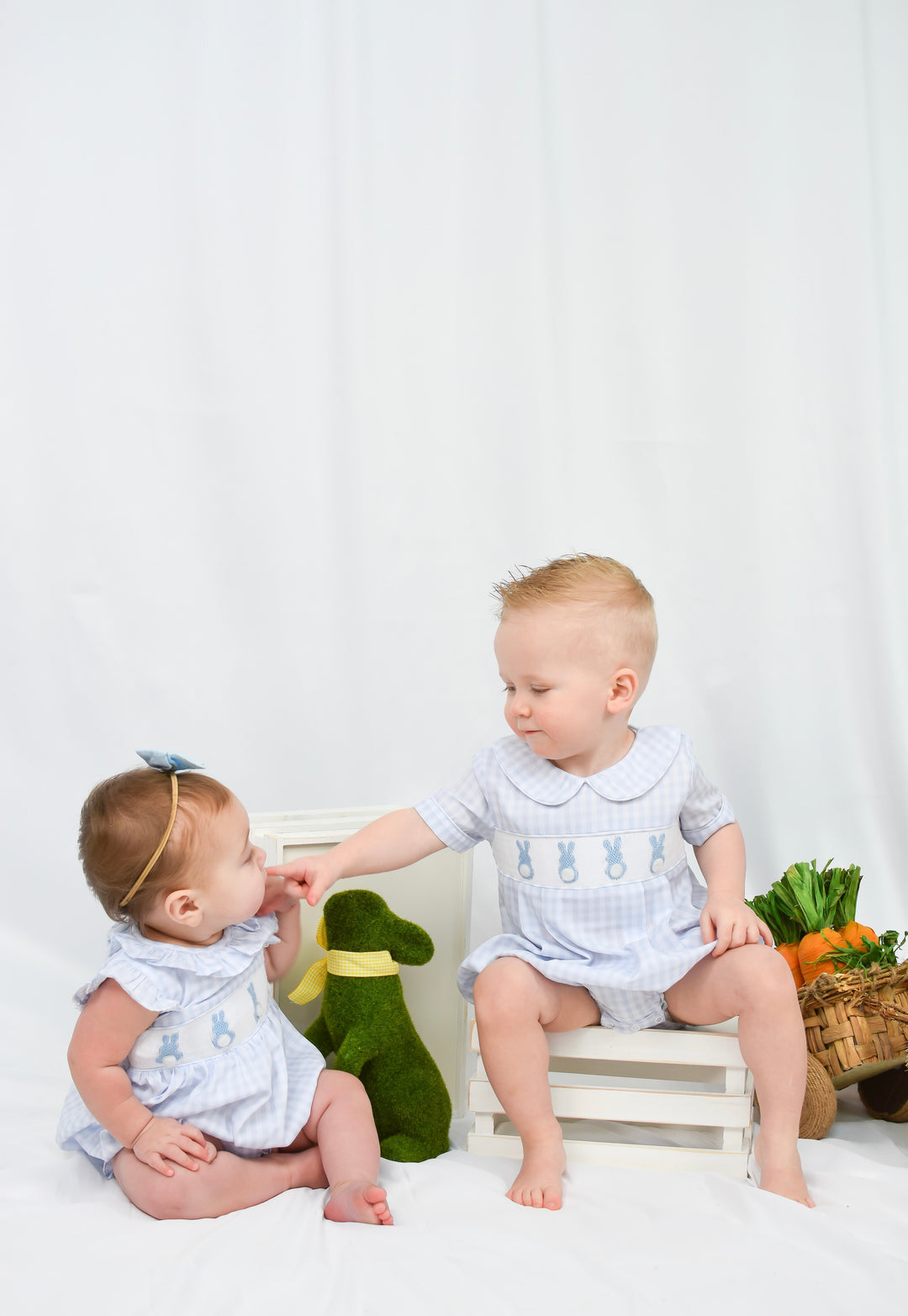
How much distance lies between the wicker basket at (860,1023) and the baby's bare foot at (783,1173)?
199mm

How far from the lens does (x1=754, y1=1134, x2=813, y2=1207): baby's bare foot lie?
131cm

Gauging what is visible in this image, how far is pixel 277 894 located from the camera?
1.50 m

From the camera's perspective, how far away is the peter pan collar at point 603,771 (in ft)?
4.75

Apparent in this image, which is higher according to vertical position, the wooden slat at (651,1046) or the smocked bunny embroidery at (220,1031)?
the smocked bunny embroidery at (220,1031)

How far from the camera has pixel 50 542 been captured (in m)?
2.02

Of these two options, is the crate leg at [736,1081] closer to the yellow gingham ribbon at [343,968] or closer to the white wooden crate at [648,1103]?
the white wooden crate at [648,1103]

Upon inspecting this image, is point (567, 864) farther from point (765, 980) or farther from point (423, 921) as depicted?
point (423, 921)

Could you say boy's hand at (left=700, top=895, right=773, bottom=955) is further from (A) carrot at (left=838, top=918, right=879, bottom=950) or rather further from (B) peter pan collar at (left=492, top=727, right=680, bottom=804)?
(A) carrot at (left=838, top=918, right=879, bottom=950)

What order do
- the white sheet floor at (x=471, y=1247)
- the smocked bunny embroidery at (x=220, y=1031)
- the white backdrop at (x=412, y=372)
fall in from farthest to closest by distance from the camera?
the white backdrop at (x=412, y=372) < the smocked bunny embroidery at (x=220, y=1031) < the white sheet floor at (x=471, y=1247)

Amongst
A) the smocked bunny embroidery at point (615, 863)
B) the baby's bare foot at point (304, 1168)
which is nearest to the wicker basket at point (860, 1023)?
the smocked bunny embroidery at point (615, 863)

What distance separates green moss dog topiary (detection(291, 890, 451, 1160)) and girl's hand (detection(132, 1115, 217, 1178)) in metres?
0.24

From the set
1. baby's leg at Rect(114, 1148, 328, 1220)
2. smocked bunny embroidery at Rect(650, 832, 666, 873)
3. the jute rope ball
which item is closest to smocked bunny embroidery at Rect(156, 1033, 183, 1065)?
baby's leg at Rect(114, 1148, 328, 1220)

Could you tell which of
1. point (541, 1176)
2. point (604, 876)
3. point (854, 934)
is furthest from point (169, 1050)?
point (854, 934)

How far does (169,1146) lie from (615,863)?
2.08 ft
